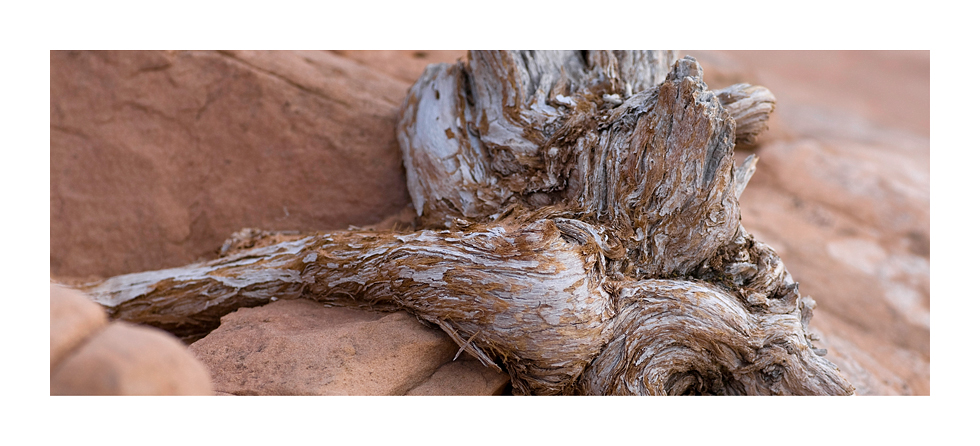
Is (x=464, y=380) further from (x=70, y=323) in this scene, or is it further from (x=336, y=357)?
(x=70, y=323)

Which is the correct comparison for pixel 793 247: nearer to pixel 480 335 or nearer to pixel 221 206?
pixel 480 335

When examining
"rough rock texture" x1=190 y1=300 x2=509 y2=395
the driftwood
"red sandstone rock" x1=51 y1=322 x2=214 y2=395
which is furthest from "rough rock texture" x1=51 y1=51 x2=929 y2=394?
"red sandstone rock" x1=51 y1=322 x2=214 y2=395

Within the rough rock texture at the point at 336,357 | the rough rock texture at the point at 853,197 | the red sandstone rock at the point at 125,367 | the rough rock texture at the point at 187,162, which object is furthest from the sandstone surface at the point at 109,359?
the rough rock texture at the point at 853,197

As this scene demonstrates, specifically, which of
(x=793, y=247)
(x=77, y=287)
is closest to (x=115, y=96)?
(x=77, y=287)

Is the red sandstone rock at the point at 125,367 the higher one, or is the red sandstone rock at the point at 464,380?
the red sandstone rock at the point at 125,367

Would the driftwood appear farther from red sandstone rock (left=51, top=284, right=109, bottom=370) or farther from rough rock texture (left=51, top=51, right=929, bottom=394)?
red sandstone rock (left=51, top=284, right=109, bottom=370)

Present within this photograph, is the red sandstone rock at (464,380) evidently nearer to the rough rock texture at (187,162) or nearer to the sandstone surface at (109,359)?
the sandstone surface at (109,359)

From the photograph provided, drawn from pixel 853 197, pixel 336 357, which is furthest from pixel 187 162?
pixel 853 197

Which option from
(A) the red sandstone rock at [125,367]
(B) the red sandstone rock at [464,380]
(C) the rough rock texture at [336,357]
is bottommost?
(B) the red sandstone rock at [464,380]
